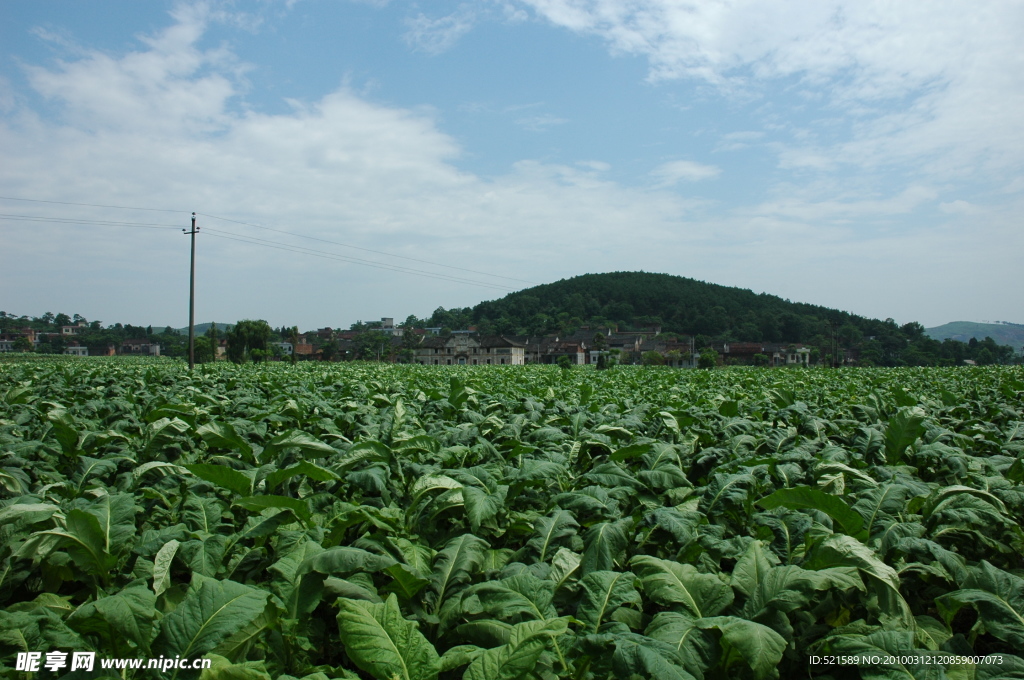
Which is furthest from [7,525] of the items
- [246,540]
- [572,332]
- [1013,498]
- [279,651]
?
[572,332]

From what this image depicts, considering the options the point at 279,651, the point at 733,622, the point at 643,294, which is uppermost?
the point at 643,294

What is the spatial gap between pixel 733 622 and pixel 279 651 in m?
1.56

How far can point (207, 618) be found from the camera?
5.90 ft

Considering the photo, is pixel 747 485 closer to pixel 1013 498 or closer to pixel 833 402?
pixel 1013 498

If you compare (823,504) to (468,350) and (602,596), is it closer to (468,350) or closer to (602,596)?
(602,596)

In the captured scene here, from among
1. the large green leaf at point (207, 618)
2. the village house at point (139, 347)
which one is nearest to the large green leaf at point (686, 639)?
the large green leaf at point (207, 618)

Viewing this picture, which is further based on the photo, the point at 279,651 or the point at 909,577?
the point at 909,577

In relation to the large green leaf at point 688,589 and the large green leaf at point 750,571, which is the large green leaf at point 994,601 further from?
the large green leaf at point 688,589

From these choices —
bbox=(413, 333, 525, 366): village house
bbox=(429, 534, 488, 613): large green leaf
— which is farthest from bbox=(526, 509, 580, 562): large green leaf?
bbox=(413, 333, 525, 366): village house

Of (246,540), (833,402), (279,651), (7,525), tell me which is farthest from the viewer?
(833,402)

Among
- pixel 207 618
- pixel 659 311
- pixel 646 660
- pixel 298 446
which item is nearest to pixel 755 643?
pixel 646 660

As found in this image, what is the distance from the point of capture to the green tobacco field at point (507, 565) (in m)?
1.78

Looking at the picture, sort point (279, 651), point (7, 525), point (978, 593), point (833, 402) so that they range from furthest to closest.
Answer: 1. point (833, 402)
2. point (7, 525)
3. point (978, 593)
4. point (279, 651)

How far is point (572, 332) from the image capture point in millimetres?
131375
